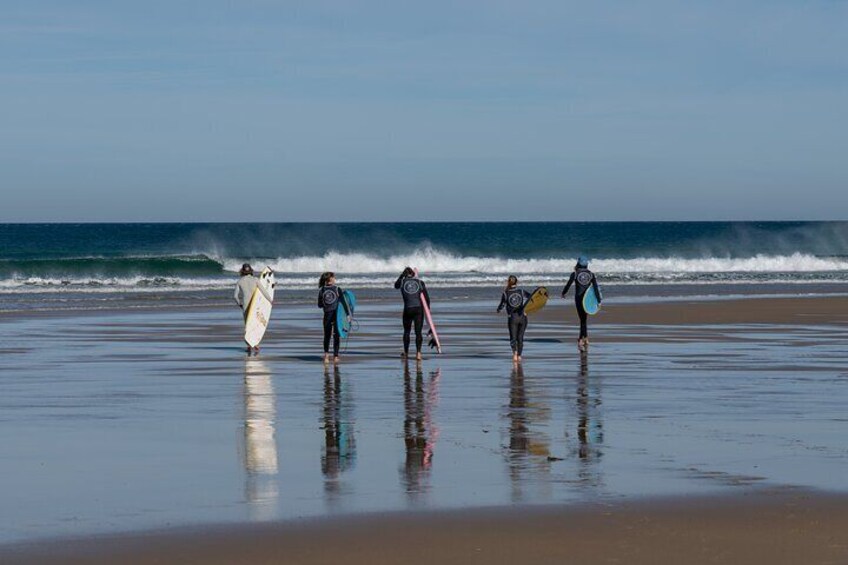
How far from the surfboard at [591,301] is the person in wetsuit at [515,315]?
1.80 m

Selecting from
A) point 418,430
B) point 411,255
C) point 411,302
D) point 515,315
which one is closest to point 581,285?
point 515,315

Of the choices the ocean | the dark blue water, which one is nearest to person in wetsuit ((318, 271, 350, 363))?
the ocean

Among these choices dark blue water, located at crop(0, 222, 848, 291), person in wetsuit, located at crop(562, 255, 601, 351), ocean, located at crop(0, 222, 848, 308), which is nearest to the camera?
person in wetsuit, located at crop(562, 255, 601, 351)

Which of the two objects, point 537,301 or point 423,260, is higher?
point 423,260

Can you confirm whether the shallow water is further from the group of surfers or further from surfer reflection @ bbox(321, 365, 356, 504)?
the group of surfers

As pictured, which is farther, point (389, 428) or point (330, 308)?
point (330, 308)

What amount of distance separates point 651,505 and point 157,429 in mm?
5496

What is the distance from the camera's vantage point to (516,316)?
21297 mm

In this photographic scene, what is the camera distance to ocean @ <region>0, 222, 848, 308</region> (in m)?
54.9

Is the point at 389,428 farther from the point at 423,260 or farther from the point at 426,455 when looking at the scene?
the point at 423,260

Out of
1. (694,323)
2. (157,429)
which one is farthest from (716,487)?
(694,323)

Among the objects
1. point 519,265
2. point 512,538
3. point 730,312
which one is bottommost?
point 512,538

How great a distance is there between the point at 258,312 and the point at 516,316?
4.29m

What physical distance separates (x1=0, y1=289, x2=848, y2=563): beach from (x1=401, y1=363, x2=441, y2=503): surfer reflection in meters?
0.04
